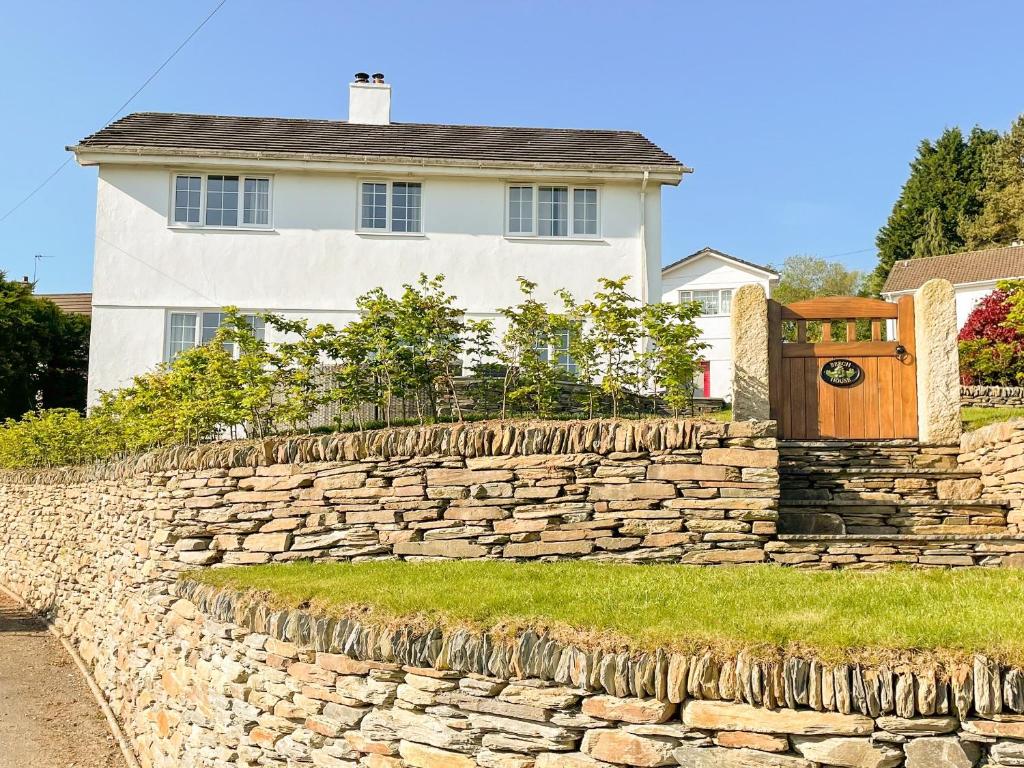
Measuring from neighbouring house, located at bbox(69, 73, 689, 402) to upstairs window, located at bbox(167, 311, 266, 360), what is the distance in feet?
0.10

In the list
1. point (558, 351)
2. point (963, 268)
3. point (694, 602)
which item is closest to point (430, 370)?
point (558, 351)

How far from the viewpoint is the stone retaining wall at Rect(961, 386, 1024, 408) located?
1408cm

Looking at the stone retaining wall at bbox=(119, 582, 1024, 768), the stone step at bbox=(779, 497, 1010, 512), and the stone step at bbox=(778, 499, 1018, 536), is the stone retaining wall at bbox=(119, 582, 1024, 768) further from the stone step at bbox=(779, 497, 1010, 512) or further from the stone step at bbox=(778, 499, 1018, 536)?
the stone step at bbox=(779, 497, 1010, 512)

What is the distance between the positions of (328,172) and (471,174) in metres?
2.98

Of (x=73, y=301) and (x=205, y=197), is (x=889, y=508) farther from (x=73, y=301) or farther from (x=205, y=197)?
(x=73, y=301)

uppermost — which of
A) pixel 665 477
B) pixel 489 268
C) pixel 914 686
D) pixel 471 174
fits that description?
pixel 471 174

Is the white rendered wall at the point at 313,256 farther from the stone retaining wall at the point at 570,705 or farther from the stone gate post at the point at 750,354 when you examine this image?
the stone retaining wall at the point at 570,705

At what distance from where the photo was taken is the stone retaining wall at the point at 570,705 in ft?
12.4

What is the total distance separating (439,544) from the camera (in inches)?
313

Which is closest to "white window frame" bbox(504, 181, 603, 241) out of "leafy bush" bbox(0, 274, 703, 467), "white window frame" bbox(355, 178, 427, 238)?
"white window frame" bbox(355, 178, 427, 238)

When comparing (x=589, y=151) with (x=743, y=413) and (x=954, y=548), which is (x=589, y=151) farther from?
(x=954, y=548)

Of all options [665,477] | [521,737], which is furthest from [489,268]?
[521,737]

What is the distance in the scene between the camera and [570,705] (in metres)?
4.48

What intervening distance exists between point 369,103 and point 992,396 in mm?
15079
